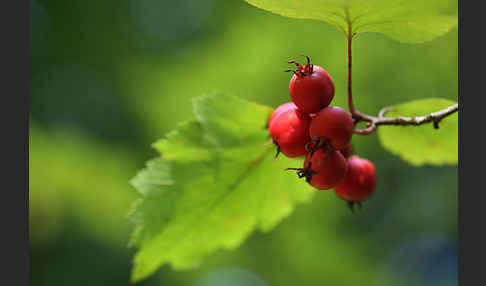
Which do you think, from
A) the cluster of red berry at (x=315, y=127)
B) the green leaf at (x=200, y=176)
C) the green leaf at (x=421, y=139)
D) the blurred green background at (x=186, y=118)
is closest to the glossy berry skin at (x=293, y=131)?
the cluster of red berry at (x=315, y=127)

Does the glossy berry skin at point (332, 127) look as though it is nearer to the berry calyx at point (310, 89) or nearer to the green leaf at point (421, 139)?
the berry calyx at point (310, 89)

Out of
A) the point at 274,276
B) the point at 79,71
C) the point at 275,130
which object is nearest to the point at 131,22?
the point at 79,71

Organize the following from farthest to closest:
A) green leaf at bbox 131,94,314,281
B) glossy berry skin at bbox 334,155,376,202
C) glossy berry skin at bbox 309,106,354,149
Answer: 1. green leaf at bbox 131,94,314,281
2. glossy berry skin at bbox 334,155,376,202
3. glossy berry skin at bbox 309,106,354,149

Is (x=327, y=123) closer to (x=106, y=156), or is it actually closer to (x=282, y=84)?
(x=282, y=84)

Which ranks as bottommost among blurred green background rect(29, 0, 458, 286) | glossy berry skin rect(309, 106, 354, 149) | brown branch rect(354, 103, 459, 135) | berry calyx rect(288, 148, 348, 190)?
berry calyx rect(288, 148, 348, 190)

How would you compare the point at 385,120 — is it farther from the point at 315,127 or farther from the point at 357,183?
the point at 315,127

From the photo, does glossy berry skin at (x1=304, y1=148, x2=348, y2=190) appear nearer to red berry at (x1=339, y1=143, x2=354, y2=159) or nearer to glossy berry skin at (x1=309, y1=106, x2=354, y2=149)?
glossy berry skin at (x1=309, y1=106, x2=354, y2=149)

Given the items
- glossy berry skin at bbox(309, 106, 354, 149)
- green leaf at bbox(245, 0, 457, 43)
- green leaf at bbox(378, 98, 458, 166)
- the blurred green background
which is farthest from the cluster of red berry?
the blurred green background
